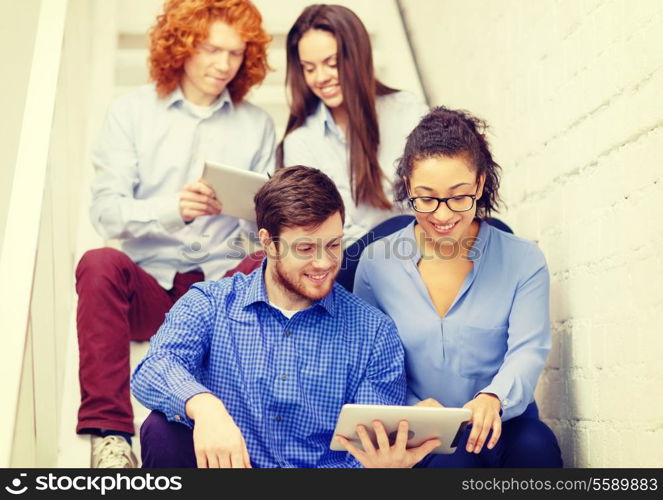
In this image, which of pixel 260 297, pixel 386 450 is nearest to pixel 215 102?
pixel 260 297

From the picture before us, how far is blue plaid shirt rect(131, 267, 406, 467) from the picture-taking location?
6.01 ft

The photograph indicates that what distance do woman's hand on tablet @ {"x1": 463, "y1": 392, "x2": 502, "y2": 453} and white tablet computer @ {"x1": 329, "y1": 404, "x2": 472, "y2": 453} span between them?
34 mm

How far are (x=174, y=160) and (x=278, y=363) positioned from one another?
37.3 inches

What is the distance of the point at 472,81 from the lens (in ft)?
9.32

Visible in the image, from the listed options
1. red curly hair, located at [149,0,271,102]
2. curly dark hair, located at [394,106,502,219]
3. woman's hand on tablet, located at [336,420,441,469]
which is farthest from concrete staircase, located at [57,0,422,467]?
woman's hand on tablet, located at [336,420,441,469]

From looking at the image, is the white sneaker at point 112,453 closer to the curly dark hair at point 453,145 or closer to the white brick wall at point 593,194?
the curly dark hair at point 453,145

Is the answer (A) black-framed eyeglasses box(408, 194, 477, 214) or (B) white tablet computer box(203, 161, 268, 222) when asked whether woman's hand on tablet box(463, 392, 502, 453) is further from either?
(B) white tablet computer box(203, 161, 268, 222)

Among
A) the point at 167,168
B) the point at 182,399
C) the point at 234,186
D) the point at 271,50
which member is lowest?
the point at 182,399

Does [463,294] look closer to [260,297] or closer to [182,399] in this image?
[260,297]

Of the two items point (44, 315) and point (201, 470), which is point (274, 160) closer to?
point (44, 315)

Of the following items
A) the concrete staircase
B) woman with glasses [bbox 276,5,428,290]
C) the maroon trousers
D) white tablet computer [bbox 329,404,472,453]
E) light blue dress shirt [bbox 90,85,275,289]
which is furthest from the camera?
the concrete staircase

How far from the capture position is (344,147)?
A: 2645mm

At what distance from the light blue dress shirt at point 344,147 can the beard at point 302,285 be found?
673 mm

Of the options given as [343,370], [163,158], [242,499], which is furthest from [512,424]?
[163,158]
